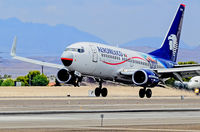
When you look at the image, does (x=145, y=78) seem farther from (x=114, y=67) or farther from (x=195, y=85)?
(x=195, y=85)

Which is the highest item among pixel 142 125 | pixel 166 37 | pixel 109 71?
pixel 166 37

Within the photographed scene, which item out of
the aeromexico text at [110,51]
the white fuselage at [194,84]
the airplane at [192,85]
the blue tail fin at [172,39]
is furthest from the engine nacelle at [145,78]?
the white fuselage at [194,84]

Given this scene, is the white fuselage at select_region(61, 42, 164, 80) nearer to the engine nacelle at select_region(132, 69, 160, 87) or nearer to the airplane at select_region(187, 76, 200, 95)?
the engine nacelle at select_region(132, 69, 160, 87)

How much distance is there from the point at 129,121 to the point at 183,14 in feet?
156

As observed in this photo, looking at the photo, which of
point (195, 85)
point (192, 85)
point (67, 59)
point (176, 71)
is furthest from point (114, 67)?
→ point (192, 85)

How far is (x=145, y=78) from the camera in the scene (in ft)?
198

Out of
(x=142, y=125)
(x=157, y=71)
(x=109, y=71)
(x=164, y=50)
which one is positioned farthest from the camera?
(x=164, y=50)

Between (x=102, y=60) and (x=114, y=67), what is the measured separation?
2459 mm

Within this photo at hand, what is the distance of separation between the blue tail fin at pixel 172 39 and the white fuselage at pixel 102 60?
25.9 ft

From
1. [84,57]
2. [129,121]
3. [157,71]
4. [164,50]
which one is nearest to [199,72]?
[157,71]

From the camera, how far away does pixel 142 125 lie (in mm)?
27750

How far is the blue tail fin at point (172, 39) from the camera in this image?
72881 mm

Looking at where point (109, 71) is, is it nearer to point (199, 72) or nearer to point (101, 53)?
point (101, 53)

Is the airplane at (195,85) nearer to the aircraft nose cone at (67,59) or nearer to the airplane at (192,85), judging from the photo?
the airplane at (192,85)
